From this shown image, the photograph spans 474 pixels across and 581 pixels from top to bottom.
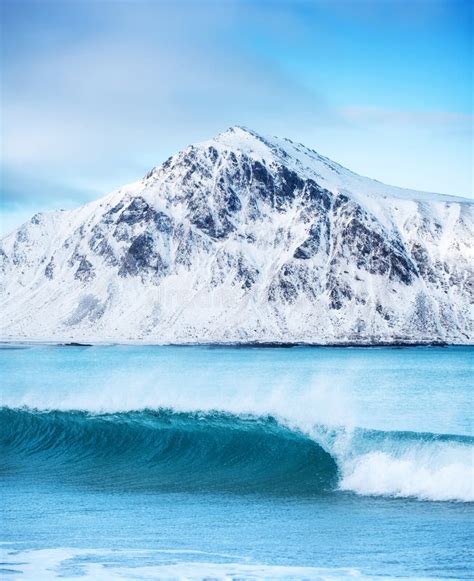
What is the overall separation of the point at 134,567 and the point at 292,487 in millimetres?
9764

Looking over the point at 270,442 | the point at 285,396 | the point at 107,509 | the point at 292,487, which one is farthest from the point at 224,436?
the point at 285,396

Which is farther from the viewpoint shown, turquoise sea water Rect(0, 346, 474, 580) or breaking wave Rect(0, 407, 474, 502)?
breaking wave Rect(0, 407, 474, 502)

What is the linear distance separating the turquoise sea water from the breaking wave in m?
0.07

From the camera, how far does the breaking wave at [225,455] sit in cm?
2329

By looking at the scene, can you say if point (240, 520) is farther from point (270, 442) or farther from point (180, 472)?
point (270, 442)

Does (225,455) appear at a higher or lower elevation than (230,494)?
higher

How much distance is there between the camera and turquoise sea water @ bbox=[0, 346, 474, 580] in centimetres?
1580

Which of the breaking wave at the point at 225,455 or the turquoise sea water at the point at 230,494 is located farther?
the breaking wave at the point at 225,455

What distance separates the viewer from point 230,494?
930 inches

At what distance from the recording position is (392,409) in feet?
154

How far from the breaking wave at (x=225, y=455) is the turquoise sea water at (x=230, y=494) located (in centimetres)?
7

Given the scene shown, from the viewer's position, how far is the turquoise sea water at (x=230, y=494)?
51.9 feet

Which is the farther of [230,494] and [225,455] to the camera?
[225,455]

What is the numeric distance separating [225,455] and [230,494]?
19.4 feet
